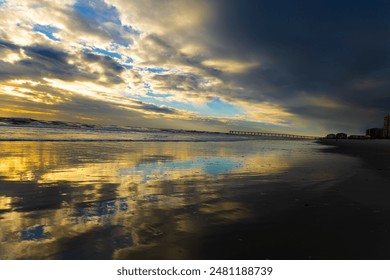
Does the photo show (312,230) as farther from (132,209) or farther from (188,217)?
(132,209)

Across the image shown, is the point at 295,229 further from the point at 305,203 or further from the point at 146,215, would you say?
the point at 146,215

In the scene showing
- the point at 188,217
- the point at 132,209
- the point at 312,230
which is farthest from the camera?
the point at 132,209

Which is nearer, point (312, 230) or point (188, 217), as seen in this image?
point (312, 230)

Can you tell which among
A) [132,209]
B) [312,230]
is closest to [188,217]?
[132,209]

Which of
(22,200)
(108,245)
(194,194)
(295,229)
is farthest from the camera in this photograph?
(194,194)

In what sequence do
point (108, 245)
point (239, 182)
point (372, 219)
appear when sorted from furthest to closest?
point (239, 182)
point (372, 219)
point (108, 245)

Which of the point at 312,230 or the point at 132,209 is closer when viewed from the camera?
the point at 312,230

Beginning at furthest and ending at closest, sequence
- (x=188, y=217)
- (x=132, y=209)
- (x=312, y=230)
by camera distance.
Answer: (x=132, y=209) < (x=188, y=217) < (x=312, y=230)

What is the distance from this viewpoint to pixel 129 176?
8719 millimetres
